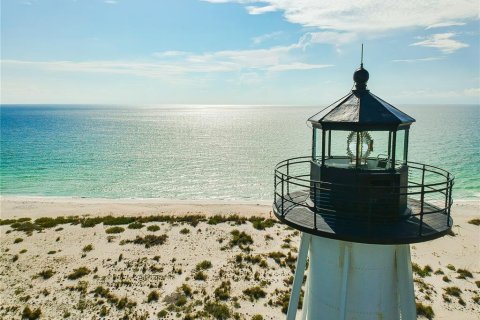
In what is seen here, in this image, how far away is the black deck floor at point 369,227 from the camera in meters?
6.23

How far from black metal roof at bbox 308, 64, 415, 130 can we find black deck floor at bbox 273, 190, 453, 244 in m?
1.78

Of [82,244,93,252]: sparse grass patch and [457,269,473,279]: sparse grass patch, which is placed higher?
[82,244,93,252]: sparse grass patch

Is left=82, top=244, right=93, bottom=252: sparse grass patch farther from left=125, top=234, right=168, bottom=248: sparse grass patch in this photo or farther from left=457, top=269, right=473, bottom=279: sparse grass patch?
left=457, top=269, right=473, bottom=279: sparse grass patch

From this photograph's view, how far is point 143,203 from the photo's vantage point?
121 ft

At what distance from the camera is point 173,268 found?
720 inches

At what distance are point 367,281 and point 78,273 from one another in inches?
598

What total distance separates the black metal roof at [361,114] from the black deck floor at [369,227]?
178 centimetres

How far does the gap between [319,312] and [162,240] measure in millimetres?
16211

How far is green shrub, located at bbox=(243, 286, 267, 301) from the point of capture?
1548 cm

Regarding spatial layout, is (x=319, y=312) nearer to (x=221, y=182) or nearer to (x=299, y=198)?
(x=299, y=198)

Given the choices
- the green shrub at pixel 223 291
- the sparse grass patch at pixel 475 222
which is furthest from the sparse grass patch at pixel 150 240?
the sparse grass patch at pixel 475 222

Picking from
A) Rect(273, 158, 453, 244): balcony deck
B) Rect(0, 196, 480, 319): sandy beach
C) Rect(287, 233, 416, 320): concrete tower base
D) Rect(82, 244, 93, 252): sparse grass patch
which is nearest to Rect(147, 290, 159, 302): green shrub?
Rect(0, 196, 480, 319): sandy beach

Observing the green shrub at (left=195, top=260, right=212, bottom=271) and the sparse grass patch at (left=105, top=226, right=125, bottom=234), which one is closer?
the green shrub at (left=195, top=260, right=212, bottom=271)

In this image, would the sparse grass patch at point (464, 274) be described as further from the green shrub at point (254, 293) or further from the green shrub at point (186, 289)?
the green shrub at point (186, 289)
